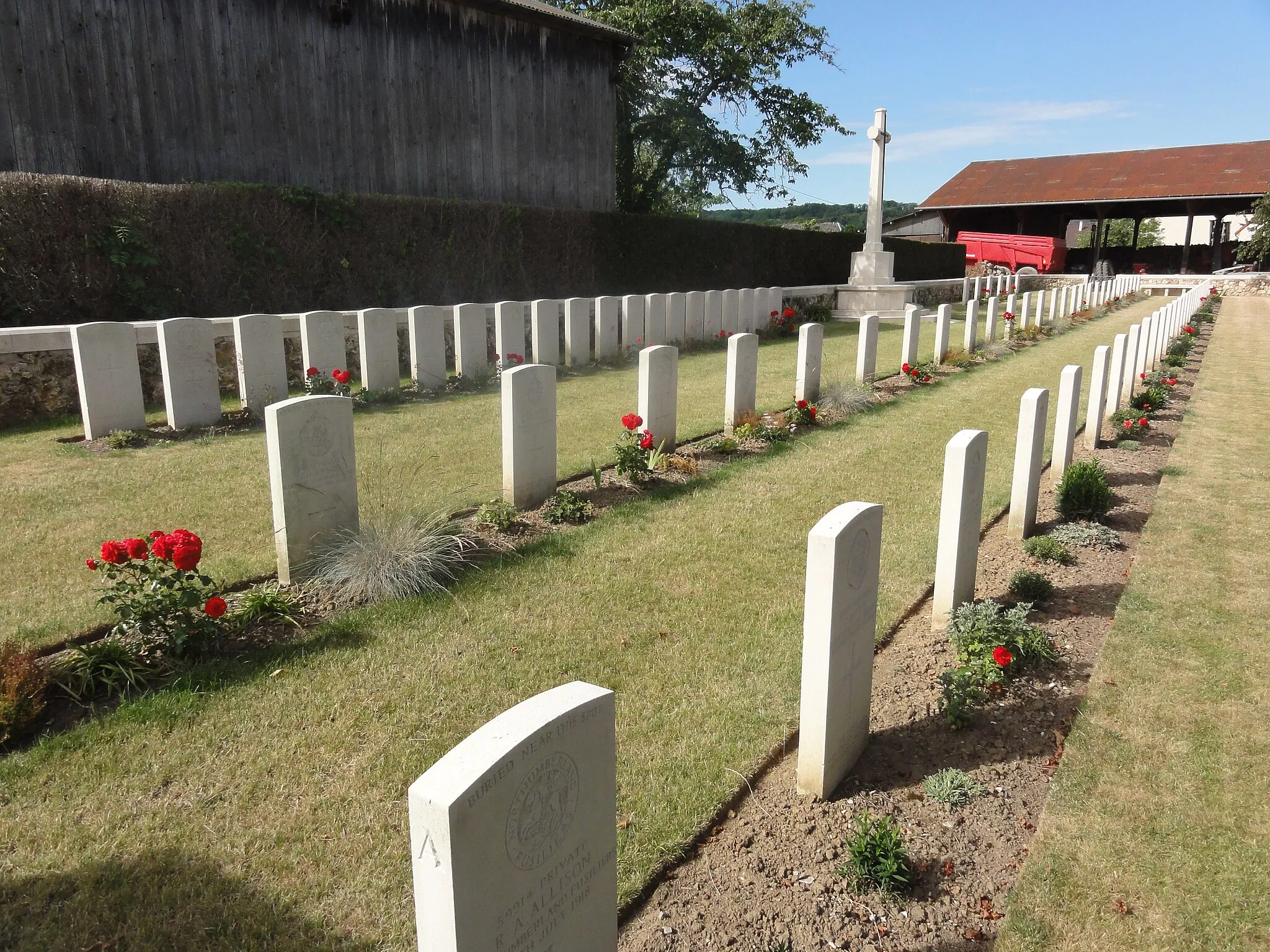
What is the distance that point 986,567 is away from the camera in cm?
540

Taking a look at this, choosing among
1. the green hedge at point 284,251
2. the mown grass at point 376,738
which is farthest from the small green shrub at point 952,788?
the green hedge at point 284,251

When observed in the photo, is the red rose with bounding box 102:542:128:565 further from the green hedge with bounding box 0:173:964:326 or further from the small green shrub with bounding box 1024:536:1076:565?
the green hedge with bounding box 0:173:964:326

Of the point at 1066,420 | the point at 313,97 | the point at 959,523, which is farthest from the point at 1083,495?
the point at 313,97

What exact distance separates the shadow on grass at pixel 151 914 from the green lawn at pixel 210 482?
1.79 metres

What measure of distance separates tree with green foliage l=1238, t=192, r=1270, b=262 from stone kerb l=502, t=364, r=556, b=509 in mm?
35433

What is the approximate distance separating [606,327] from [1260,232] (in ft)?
104

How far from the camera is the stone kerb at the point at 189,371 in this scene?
7891 millimetres

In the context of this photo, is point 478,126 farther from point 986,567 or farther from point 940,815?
point 940,815

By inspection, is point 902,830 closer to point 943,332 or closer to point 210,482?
point 210,482

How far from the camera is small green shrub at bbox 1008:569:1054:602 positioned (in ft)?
16.1

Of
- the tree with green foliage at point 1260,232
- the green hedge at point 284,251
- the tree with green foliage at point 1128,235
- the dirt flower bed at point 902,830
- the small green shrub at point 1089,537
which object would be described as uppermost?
the tree with green foliage at point 1128,235

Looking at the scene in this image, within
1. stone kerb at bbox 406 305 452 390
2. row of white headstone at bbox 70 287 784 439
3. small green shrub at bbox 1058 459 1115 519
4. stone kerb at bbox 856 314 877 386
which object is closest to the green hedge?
row of white headstone at bbox 70 287 784 439

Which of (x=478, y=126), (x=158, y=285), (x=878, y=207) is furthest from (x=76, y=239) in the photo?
(x=878, y=207)

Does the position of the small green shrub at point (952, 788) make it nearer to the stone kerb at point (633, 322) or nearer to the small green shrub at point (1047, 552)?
the small green shrub at point (1047, 552)
